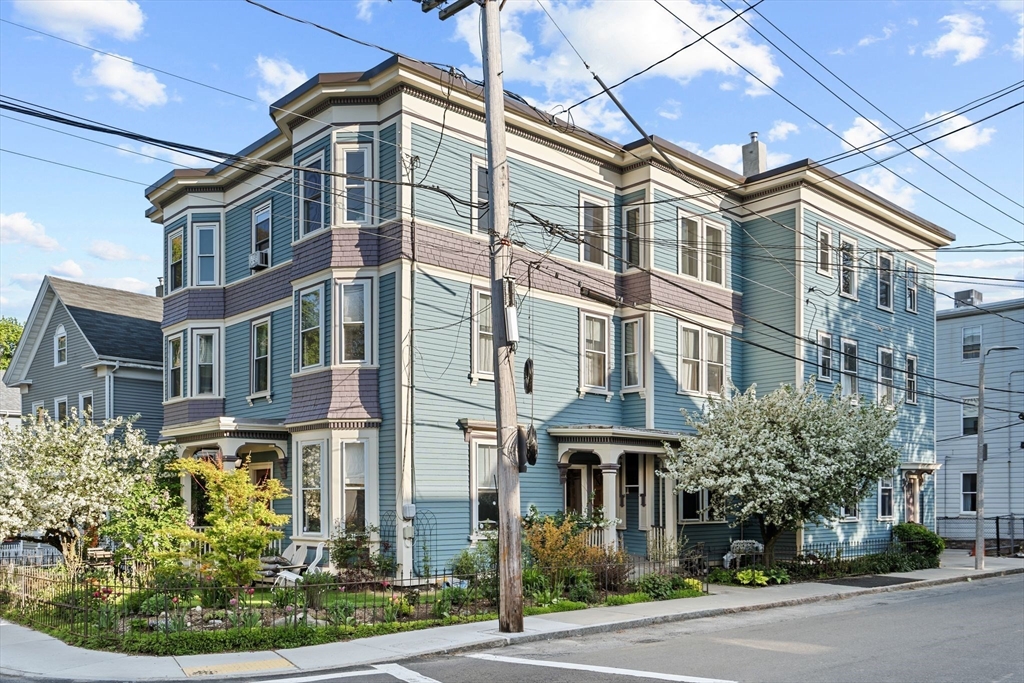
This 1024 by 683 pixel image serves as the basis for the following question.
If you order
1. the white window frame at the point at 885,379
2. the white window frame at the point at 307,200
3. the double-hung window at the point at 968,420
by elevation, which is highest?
the white window frame at the point at 307,200

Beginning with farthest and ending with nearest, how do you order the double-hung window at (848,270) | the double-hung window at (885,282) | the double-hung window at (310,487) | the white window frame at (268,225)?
1. the double-hung window at (885,282)
2. the double-hung window at (848,270)
3. the white window frame at (268,225)
4. the double-hung window at (310,487)

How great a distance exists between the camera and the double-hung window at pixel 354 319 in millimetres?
20406

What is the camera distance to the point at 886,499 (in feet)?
101

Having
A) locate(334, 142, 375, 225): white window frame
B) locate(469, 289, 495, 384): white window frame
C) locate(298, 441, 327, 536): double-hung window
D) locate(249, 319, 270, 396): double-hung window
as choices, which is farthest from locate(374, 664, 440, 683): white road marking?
locate(249, 319, 270, 396): double-hung window

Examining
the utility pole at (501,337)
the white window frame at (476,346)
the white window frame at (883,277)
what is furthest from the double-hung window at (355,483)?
the white window frame at (883,277)

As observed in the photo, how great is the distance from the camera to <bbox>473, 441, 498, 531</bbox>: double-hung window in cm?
2061

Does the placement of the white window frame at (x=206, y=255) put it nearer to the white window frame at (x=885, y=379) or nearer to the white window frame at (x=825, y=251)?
the white window frame at (x=825, y=251)

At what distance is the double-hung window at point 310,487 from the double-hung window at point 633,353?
850 cm

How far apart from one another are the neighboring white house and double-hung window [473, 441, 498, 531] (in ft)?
90.1

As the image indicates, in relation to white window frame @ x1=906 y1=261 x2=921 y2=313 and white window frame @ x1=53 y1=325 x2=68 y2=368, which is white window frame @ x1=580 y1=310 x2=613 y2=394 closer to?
white window frame @ x1=906 y1=261 x2=921 y2=313

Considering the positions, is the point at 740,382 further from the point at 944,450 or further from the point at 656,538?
the point at 944,450

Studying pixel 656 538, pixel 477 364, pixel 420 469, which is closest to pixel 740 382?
pixel 656 538

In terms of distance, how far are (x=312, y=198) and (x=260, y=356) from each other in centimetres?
473

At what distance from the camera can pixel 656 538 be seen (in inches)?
853
